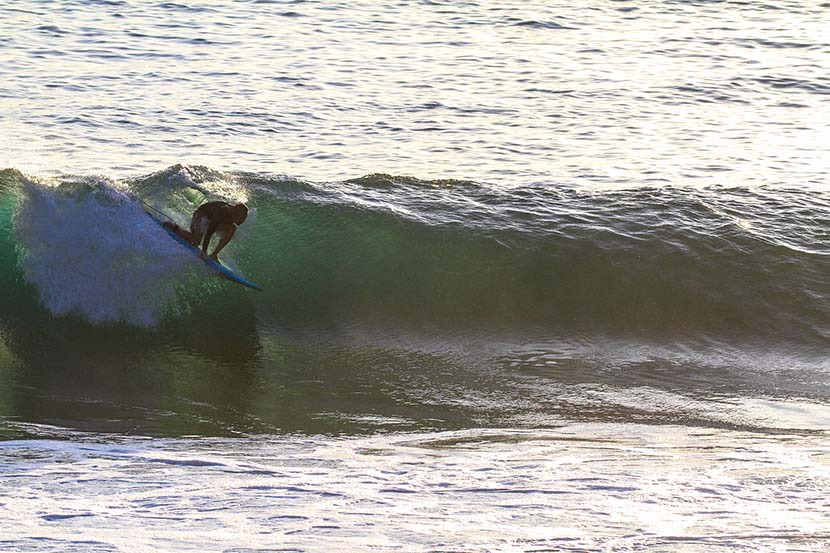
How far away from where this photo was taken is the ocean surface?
209 inches

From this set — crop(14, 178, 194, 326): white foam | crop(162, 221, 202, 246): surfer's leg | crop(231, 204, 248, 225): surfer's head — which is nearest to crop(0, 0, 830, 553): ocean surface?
crop(14, 178, 194, 326): white foam

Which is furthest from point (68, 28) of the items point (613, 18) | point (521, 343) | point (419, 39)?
point (521, 343)

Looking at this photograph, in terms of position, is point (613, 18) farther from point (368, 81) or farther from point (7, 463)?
point (7, 463)

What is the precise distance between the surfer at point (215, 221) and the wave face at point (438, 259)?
279 mm

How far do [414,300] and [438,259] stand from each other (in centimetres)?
63

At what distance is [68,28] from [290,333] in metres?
11.8

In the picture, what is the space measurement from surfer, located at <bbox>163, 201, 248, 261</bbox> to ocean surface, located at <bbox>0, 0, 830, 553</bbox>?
0.27m

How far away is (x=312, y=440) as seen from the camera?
677cm

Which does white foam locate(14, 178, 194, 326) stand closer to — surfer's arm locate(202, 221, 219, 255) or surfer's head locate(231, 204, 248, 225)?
surfer's arm locate(202, 221, 219, 255)

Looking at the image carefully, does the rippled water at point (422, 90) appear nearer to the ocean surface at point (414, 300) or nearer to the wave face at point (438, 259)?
the ocean surface at point (414, 300)

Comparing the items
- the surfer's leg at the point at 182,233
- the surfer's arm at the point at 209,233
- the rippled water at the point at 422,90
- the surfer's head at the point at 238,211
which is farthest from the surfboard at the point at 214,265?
the rippled water at the point at 422,90

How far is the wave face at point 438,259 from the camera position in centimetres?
926

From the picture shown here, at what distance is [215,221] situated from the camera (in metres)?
8.76

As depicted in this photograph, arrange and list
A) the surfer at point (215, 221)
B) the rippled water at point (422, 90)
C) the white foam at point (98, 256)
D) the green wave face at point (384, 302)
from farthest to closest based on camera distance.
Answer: the rippled water at point (422, 90) < the white foam at point (98, 256) < the surfer at point (215, 221) < the green wave face at point (384, 302)
